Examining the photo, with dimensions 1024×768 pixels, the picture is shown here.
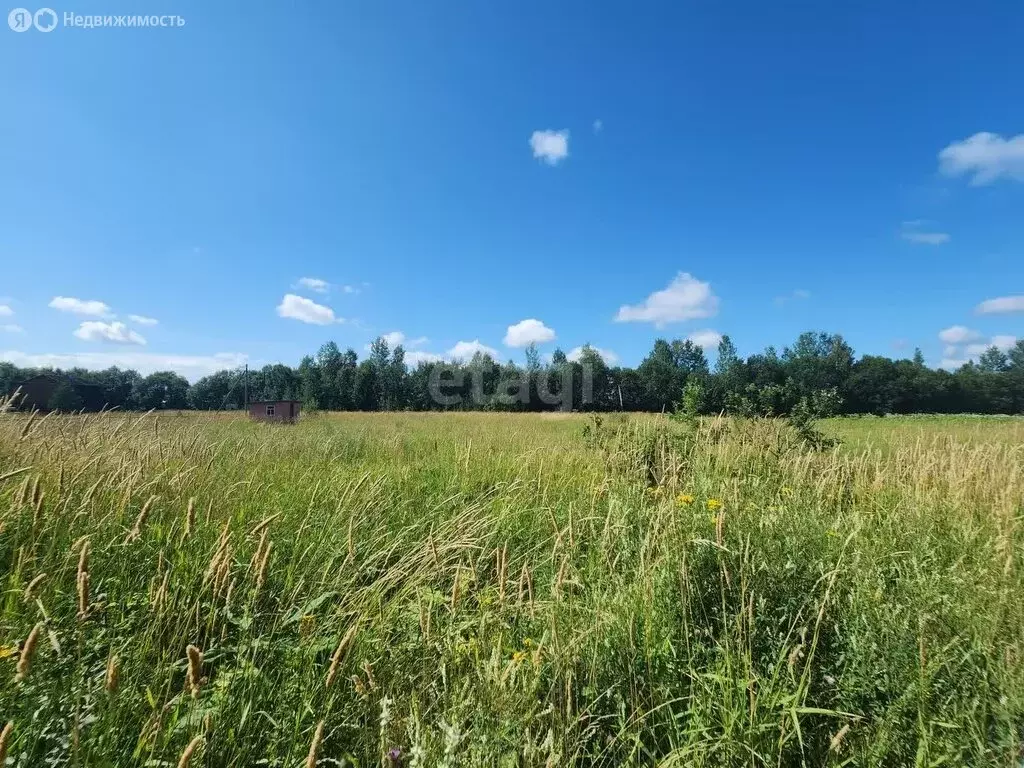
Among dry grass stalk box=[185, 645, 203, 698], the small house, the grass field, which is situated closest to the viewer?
dry grass stalk box=[185, 645, 203, 698]

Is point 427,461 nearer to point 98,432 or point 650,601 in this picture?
point 98,432

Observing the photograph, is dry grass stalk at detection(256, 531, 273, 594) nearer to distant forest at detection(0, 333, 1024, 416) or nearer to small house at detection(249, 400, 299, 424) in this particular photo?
small house at detection(249, 400, 299, 424)

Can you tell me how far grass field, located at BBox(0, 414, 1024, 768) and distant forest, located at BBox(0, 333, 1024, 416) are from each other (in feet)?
184

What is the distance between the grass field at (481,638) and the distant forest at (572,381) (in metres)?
56.1

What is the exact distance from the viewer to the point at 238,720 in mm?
1462

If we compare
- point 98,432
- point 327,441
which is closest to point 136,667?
point 98,432

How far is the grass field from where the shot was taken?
4.48 feet

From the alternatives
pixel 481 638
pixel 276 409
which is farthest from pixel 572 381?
pixel 481 638

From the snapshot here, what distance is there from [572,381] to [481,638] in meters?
64.9

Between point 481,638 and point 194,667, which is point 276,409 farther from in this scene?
point 194,667

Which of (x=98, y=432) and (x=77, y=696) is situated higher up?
(x=98, y=432)

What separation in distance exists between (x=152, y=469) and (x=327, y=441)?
4.65 meters

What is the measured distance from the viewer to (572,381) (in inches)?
2594

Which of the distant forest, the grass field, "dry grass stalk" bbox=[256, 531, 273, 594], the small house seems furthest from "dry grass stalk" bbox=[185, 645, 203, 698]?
the distant forest
